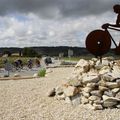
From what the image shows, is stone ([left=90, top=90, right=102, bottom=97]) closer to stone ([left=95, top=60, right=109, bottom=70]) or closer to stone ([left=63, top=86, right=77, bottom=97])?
stone ([left=63, top=86, right=77, bottom=97])

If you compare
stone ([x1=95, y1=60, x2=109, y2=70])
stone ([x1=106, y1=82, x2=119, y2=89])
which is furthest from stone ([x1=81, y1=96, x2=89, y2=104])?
stone ([x1=95, y1=60, x2=109, y2=70])

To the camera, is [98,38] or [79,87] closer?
[79,87]

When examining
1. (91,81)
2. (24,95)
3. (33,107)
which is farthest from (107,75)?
(24,95)

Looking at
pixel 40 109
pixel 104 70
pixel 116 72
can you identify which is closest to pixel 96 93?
pixel 116 72

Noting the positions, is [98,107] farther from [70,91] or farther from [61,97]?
[61,97]

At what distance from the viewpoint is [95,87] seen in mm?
10836

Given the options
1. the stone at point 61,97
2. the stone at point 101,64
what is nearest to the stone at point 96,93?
the stone at point 61,97

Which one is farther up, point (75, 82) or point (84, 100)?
point (75, 82)

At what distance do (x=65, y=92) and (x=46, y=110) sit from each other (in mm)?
1354

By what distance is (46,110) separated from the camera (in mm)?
10305

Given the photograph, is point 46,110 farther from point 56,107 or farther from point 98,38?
point 98,38

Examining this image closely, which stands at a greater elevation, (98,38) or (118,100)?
(98,38)

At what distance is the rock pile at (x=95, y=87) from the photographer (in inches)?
411

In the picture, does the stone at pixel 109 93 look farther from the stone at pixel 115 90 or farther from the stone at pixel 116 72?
the stone at pixel 116 72
